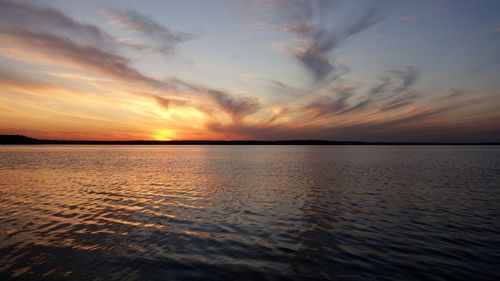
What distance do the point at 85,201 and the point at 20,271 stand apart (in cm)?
1703

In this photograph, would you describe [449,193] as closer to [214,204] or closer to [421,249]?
[421,249]

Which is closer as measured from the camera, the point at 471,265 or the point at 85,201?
the point at 471,265

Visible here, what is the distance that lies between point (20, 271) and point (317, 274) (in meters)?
12.3

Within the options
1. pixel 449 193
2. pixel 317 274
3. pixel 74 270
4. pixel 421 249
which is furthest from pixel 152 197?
pixel 449 193

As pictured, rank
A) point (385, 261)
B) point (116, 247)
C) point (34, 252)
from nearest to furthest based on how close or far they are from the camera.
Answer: point (385, 261), point (34, 252), point (116, 247)

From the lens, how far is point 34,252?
579 inches

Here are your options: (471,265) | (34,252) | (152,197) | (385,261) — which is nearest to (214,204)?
(152,197)

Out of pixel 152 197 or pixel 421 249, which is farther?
pixel 152 197

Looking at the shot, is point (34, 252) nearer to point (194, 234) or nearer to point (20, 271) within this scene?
point (20, 271)

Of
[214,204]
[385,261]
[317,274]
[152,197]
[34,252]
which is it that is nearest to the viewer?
[317,274]

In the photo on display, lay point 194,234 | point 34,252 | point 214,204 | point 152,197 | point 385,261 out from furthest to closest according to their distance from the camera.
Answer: point 152,197
point 214,204
point 194,234
point 34,252
point 385,261

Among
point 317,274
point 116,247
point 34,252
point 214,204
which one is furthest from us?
point 214,204

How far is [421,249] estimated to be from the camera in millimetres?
15250

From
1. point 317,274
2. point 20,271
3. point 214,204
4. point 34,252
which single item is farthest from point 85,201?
point 317,274
